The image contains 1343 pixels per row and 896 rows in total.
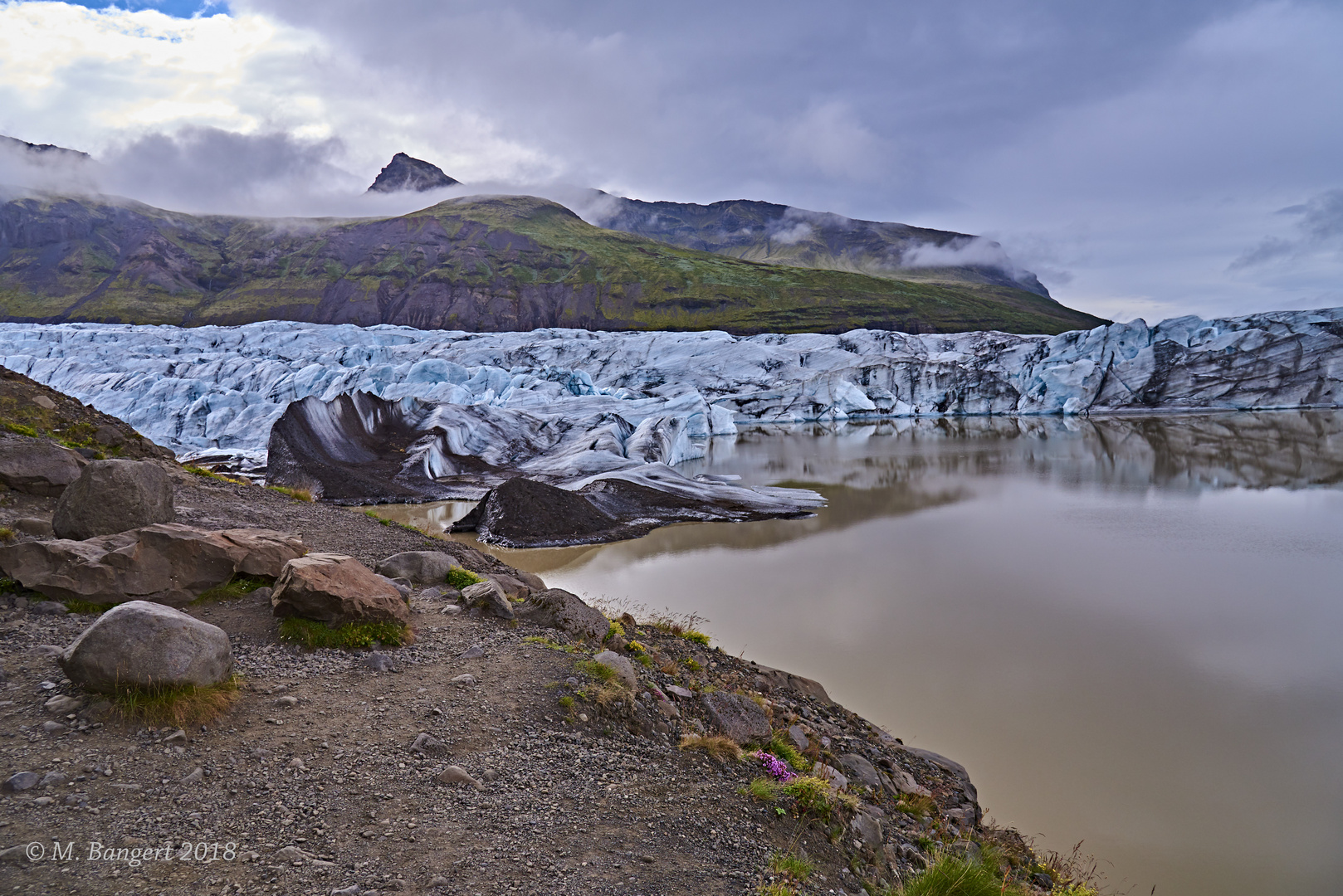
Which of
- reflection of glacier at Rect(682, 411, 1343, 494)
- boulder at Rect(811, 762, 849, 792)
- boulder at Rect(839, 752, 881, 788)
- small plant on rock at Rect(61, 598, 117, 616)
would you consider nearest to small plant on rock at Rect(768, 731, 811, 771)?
boulder at Rect(811, 762, 849, 792)

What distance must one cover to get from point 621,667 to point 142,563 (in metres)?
3.94

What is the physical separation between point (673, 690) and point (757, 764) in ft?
4.05

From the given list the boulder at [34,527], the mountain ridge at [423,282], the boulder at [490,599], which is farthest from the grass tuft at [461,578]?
the mountain ridge at [423,282]

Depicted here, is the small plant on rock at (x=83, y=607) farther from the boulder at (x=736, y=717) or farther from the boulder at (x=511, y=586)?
the boulder at (x=736, y=717)

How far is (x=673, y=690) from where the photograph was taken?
19.6ft

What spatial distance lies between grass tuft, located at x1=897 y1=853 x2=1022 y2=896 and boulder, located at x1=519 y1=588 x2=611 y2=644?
3700 millimetres

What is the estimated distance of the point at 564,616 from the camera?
686 centimetres

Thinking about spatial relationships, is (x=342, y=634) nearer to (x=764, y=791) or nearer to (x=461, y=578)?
(x=461, y=578)

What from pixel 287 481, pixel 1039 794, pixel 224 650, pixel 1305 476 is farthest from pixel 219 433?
pixel 1305 476

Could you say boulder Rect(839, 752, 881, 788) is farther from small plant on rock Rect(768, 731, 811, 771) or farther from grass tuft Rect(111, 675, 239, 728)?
grass tuft Rect(111, 675, 239, 728)

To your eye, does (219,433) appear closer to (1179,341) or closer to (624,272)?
(1179,341)

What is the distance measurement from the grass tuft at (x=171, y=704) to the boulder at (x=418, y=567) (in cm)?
373

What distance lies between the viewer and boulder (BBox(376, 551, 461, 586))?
26.0 feet

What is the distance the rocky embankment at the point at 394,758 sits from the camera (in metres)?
3.20
